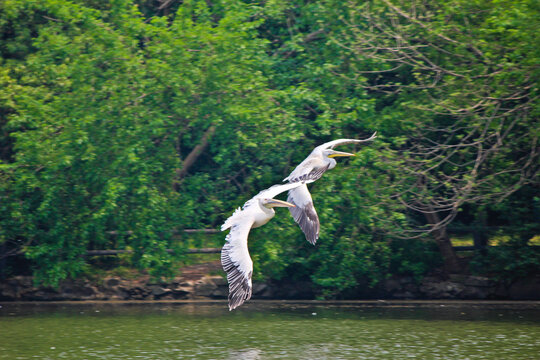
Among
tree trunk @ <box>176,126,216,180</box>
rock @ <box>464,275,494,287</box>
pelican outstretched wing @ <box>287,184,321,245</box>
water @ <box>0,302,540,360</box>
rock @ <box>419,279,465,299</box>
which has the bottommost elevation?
water @ <box>0,302,540,360</box>

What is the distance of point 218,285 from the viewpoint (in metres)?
18.1

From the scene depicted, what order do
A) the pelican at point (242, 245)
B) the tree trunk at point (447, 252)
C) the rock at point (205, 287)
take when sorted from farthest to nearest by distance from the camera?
the rock at point (205, 287) < the tree trunk at point (447, 252) < the pelican at point (242, 245)

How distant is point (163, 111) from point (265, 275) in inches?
157

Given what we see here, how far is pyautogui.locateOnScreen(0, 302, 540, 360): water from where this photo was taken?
40.5ft

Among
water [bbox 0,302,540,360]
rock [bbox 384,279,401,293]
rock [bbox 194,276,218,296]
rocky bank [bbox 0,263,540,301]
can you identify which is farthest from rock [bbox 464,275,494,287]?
rock [bbox 194,276,218,296]

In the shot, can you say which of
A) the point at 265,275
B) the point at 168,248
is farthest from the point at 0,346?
the point at 265,275

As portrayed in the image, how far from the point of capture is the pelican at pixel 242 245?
1073cm

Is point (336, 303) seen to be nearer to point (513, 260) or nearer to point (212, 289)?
point (212, 289)

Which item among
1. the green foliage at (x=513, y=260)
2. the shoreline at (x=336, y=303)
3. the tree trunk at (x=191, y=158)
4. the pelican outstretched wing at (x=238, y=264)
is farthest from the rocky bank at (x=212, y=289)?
the pelican outstretched wing at (x=238, y=264)

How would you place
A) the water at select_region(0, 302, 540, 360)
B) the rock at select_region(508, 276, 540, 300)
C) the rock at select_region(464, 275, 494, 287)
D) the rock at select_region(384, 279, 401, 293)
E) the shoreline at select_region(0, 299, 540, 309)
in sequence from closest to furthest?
the water at select_region(0, 302, 540, 360) < the shoreline at select_region(0, 299, 540, 309) < the rock at select_region(508, 276, 540, 300) < the rock at select_region(464, 275, 494, 287) < the rock at select_region(384, 279, 401, 293)

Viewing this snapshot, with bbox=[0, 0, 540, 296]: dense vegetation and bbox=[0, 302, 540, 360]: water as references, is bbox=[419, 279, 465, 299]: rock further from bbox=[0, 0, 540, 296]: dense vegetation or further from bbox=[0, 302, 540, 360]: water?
bbox=[0, 302, 540, 360]: water

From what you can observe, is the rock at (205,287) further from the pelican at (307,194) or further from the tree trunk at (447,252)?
the pelican at (307,194)

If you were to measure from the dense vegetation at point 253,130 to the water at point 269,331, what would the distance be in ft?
3.09

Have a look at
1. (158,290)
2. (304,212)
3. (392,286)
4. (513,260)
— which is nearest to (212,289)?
(158,290)
